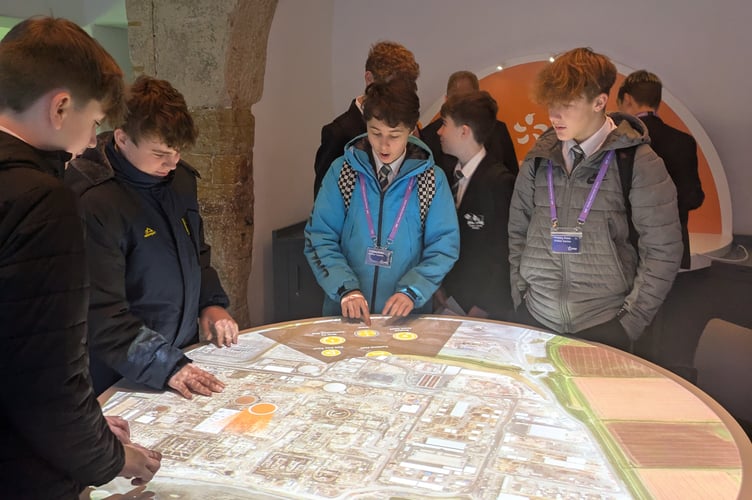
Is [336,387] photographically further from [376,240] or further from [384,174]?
[384,174]

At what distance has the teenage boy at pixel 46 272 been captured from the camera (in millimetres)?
974

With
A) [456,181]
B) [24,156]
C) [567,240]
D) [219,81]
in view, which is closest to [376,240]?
[456,181]

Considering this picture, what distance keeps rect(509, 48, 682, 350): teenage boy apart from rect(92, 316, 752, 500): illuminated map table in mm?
346

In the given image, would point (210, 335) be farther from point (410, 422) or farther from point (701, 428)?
point (701, 428)

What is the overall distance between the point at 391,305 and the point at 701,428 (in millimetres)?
1072

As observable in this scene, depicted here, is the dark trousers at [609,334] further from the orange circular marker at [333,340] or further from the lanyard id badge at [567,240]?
the orange circular marker at [333,340]

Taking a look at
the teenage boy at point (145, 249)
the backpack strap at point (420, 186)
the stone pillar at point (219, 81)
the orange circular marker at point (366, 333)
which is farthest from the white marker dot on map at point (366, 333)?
the stone pillar at point (219, 81)

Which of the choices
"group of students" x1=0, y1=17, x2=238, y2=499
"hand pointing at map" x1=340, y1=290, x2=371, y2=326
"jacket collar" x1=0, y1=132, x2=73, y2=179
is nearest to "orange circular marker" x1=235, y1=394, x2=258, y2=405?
"group of students" x1=0, y1=17, x2=238, y2=499

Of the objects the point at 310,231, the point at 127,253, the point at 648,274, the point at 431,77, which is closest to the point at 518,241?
the point at 648,274

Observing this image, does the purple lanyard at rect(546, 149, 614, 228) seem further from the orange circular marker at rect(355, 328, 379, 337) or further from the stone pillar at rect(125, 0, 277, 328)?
the stone pillar at rect(125, 0, 277, 328)

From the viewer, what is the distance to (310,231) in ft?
8.71

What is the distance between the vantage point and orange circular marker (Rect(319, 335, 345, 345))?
7.05ft

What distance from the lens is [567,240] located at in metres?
2.38

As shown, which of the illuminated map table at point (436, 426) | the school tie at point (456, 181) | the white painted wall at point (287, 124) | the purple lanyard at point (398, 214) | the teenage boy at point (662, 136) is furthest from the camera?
the white painted wall at point (287, 124)
